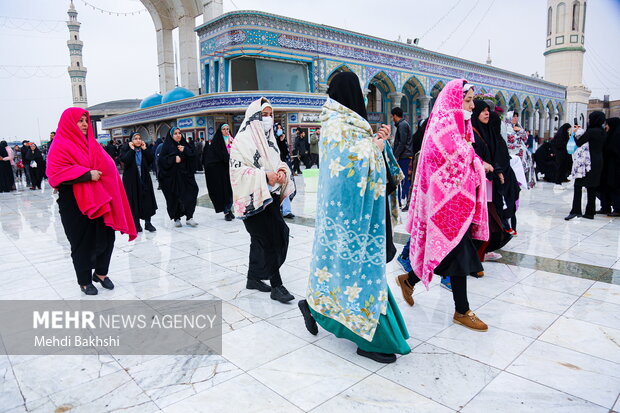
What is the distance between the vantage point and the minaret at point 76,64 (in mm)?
37219

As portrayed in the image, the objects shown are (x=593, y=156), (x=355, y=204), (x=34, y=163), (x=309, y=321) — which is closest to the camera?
(x=355, y=204)

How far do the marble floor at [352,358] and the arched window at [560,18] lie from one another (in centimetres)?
3136

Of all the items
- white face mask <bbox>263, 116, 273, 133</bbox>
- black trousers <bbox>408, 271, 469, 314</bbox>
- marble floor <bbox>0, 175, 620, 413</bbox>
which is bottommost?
marble floor <bbox>0, 175, 620, 413</bbox>

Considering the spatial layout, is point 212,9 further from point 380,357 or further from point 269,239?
point 380,357

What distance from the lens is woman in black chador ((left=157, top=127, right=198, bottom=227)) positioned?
5379 millimetres

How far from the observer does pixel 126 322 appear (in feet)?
8.49

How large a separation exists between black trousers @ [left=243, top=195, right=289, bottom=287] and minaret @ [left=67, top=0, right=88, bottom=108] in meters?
42.1

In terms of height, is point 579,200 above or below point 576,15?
below

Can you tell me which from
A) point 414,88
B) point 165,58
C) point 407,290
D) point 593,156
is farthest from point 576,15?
point 407,290

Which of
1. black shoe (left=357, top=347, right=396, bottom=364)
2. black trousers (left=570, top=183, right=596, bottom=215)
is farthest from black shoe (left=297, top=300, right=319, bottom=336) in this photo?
black trousers (left=570, top=183, right=596, bottom=215)

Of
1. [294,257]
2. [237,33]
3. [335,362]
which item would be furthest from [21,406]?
[237,33]

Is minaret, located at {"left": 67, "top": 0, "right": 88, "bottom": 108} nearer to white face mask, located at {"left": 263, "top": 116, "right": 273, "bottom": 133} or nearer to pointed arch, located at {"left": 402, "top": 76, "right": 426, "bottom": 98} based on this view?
pointed arch, located at {"left": 402, "top": 76, "right": 426, "bottom": 98}

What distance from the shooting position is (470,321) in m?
2.35

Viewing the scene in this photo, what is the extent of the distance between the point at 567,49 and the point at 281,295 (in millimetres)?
33963
